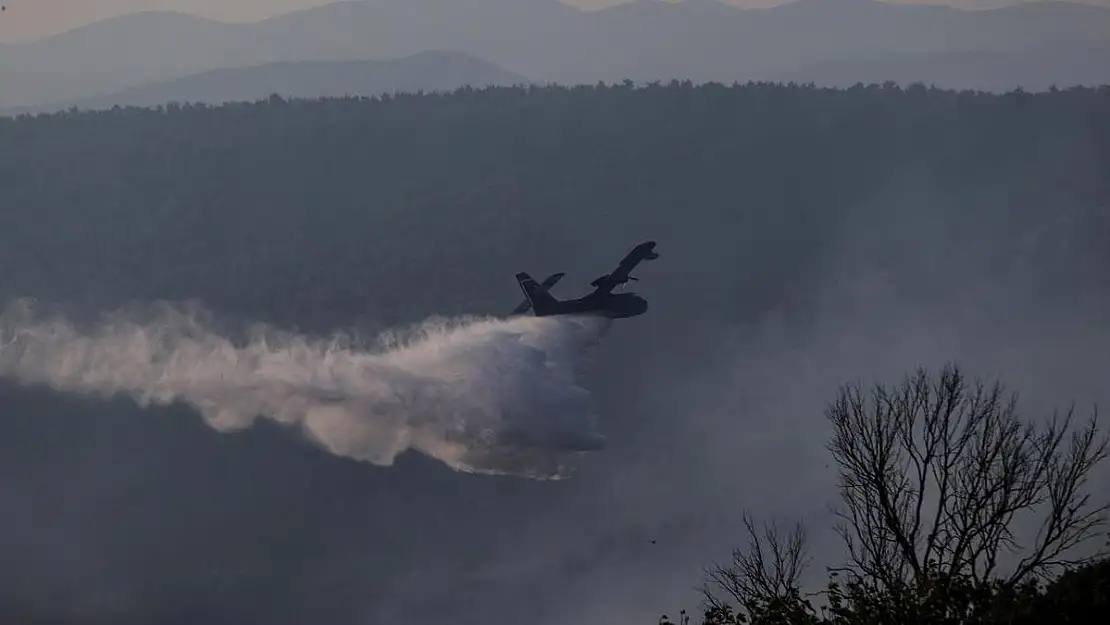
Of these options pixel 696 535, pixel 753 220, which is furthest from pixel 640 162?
pixel 696 535

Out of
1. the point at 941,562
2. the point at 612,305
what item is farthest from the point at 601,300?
the point at 941,562

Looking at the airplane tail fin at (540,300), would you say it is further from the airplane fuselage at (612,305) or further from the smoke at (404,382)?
the airplane fuselage at (612,305)

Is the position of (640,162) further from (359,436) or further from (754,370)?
(359,436)

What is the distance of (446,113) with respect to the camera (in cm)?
11119

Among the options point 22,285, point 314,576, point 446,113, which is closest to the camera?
point 314,576

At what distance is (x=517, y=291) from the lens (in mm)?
88125

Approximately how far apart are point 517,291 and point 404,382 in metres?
39.2

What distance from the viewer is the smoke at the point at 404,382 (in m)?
45.8

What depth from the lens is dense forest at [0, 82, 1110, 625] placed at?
226 feet

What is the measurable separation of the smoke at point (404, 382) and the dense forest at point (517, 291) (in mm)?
12487

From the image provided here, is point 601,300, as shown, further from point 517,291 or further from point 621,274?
point 517,291

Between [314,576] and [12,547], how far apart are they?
15.6 meters

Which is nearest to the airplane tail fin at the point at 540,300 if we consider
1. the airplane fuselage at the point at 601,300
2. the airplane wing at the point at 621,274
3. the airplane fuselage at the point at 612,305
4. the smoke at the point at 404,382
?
the airplane fuselage at the point at 601,300

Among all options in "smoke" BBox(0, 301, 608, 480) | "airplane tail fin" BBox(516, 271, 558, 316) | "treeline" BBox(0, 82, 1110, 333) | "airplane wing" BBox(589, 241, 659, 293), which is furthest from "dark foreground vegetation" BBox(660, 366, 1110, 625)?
"treeline" BBox(0, 82, 1110, 333)
